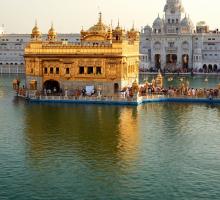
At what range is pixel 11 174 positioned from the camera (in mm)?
21625

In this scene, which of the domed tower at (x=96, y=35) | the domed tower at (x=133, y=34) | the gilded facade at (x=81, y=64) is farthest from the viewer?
the domed tower at (x=133, y=34)

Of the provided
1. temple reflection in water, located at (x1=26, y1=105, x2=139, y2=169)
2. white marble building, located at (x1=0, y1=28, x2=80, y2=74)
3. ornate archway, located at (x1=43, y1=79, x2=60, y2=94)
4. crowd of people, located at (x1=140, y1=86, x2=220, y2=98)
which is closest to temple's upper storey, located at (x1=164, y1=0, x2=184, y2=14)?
white marble building, located at (x1=0, y1=28, x2=80, y2=74)

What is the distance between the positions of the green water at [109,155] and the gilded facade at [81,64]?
9.06m

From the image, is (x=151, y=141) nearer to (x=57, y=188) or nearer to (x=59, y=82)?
(x=57, y=188)

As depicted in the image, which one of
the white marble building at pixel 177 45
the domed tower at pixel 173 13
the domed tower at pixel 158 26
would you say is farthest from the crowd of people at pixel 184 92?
the domed tower at pixel 173 13

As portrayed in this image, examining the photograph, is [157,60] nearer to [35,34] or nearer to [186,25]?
[186,25]

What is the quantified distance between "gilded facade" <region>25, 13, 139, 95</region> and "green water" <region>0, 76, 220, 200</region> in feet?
29.7

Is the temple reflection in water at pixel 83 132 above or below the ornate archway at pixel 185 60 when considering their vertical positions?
below

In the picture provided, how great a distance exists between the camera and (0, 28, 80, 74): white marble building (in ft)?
330

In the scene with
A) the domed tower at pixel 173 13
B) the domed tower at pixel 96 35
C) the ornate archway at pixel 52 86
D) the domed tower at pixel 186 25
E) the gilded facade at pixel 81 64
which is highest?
the domed tower at pixel 173 13

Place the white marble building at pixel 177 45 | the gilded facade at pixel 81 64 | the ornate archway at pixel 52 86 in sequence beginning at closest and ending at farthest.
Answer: the gilded facade at pixel 81 64 < the ornate archway at pixel 52 86 < the white marble building at pixel 177 45

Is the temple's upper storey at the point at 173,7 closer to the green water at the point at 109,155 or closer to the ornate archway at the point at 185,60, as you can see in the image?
the ornate archway at the point at 185,60

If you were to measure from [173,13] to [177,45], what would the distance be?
8848 millimetres

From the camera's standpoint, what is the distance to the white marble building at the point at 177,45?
363 feet
